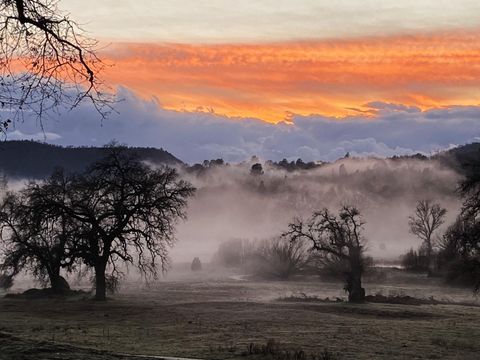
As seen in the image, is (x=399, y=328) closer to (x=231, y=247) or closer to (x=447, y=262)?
(x=447, y=262)

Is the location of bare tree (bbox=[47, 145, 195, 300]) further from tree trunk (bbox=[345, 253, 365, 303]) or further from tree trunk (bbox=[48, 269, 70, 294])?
tree trunk (bbox=[345, 253, 365, 303])

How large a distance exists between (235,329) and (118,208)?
24.4 metres

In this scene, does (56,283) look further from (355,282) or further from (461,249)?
(461,249)

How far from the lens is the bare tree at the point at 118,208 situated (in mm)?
52750

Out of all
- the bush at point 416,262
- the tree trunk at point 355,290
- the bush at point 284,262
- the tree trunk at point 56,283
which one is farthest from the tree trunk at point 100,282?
the bush at point 416,262

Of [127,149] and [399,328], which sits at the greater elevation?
[127,149]

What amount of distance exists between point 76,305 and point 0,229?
65.7 ft

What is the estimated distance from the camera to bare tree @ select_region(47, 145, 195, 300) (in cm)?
5275

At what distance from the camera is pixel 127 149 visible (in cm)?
5731

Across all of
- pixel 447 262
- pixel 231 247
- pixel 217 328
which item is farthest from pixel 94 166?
pixel 231 247

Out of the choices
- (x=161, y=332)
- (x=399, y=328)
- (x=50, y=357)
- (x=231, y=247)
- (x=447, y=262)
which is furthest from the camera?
(x=231, y=247)

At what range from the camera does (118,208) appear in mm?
53406

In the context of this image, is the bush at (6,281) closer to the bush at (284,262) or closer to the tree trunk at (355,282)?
the tree trunk at (355,282)

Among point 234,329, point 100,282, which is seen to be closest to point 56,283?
point 100,282
